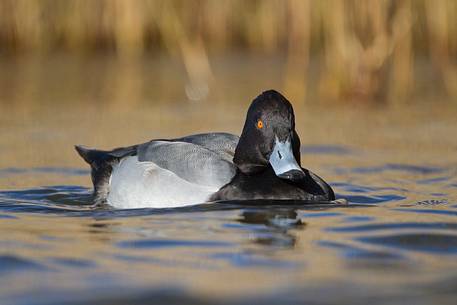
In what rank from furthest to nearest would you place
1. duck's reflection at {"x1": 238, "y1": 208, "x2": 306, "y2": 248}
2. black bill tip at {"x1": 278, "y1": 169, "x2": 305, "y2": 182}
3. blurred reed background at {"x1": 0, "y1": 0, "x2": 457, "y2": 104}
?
blurred reed background at {"x1": 0, "y1": 0, "x2": 457, "y2": 104}, black bill tip at {"x1": 278, "y1": 169, "x2": 305, "y2": 182}, duck's reflection at {"x1": 238, "y1": 208, "x2": 306, "y2": 248}

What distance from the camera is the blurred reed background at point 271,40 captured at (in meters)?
10.7

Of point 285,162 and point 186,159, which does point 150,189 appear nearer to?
point 186,159

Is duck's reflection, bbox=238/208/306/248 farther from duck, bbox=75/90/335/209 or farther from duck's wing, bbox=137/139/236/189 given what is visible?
duck's wing, bbox=137/139/236/189

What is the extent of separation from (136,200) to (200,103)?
17.7 ft

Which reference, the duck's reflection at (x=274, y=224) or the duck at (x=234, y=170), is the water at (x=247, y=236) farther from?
the duck at (x=234, y=170)

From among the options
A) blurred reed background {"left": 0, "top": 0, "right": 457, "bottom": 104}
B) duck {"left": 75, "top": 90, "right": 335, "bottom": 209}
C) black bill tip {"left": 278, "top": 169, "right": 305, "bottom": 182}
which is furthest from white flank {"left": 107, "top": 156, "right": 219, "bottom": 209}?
blurred reed background {"left": 0, "top": 0, "right": 457, "bottom": 104}

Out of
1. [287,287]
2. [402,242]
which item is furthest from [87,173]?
[287,287]

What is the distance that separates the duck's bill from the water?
18cm

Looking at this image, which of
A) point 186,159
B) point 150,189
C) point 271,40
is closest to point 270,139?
point 186,159

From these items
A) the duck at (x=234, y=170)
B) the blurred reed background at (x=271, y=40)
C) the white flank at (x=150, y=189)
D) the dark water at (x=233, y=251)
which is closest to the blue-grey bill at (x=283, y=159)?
the duck at (x=234, y=170)

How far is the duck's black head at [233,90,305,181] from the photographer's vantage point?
19.6ft

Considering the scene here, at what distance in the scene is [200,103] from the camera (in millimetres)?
11570

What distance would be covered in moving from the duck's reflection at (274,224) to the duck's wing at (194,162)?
0.37 m

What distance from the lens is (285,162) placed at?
234 inches
